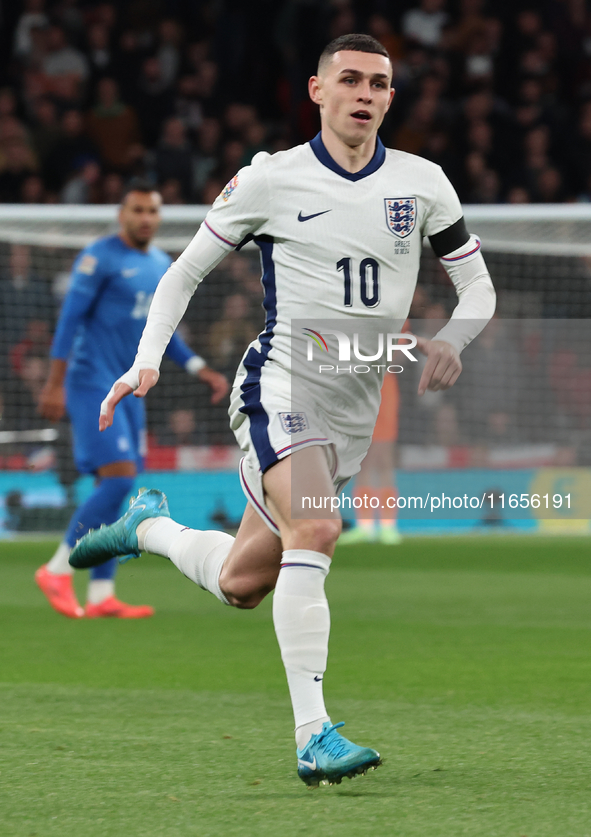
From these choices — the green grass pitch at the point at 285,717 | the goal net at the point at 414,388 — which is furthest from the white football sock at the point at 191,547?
the goal net at the point at 414,388

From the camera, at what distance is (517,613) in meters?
7.09

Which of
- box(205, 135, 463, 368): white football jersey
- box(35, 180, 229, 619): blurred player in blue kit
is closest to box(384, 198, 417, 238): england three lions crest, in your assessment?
box(205, 135, 463, 368): white football jersey

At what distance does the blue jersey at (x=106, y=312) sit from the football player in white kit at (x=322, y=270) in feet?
10.4

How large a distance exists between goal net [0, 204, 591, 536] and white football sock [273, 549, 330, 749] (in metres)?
7.18

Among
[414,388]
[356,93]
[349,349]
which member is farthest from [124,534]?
[414,388]

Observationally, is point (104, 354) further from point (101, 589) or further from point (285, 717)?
point (285, 717)

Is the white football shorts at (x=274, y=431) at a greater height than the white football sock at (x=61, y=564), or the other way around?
the white football shorts at (x=274, y=431)

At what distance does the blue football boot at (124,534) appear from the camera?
14.5ft

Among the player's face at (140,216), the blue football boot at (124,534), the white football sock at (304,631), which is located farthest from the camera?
the player's face at (140,216)

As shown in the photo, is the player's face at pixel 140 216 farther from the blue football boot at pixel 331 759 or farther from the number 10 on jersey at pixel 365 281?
the blue football boot at pixel 331 759

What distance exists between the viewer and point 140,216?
6.88 metres

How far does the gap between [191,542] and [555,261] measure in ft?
27.8

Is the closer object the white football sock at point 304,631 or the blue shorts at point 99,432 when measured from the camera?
the white football sock at point 304,631

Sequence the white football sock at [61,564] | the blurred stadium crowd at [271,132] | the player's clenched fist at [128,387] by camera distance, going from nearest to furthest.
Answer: the player's clenched fist at [128,387] → the white football sock at [61,564] → the blurred stadium crowd at [271,132]
